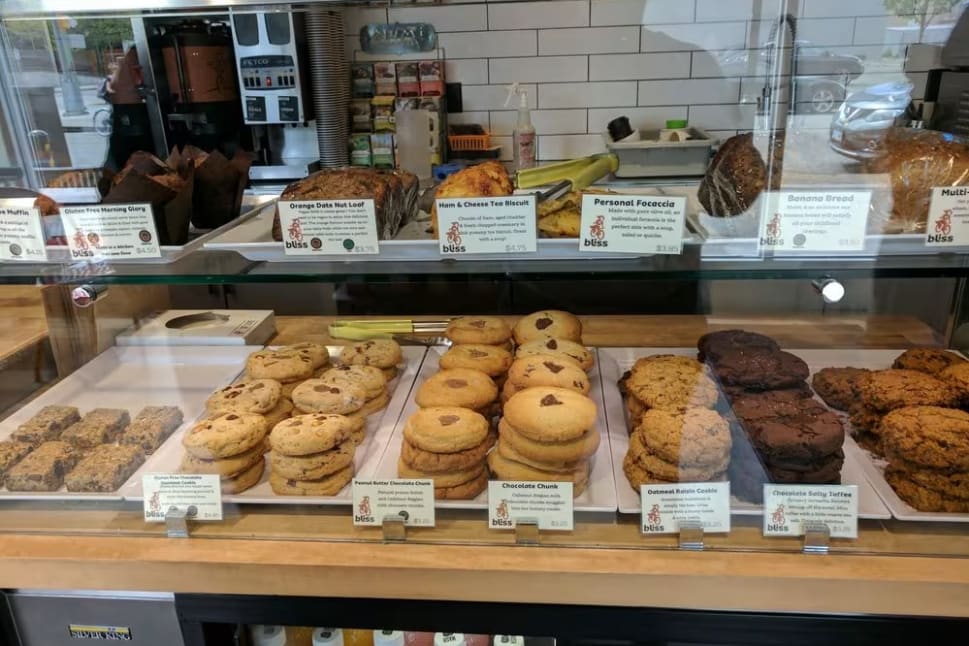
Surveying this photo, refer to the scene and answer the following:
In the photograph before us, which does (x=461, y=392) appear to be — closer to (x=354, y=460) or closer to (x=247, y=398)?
(x=354, y=460)

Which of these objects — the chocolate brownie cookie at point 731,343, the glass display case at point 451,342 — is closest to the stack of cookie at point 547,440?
the glass display case at point 451,342

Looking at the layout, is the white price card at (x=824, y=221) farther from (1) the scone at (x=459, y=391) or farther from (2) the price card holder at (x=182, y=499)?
(2) the price card holder at (x=182, y=499)

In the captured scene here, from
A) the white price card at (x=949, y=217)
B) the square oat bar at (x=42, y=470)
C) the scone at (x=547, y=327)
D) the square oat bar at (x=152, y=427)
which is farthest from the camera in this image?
the scone at (x=547, y=327)

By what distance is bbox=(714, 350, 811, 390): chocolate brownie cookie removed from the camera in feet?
4.30

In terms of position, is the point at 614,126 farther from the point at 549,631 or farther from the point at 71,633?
the point at 71,633

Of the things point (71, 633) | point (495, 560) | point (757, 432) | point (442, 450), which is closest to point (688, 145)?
point (757, 432)

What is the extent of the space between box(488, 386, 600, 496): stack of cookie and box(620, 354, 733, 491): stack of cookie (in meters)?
0.08

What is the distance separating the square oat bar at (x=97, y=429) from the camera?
53.1 inches

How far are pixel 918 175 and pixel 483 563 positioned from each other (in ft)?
2.96

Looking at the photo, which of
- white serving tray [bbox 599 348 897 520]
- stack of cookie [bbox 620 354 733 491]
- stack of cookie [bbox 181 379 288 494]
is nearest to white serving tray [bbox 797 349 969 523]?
white serving tray [bbox 599 348 897 520]

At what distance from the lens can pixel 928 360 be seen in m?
1.37

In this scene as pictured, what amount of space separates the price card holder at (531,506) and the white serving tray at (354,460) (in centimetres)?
24

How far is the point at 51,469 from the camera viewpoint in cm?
126

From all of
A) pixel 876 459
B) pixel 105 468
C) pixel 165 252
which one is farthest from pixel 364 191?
pixel 876 459
